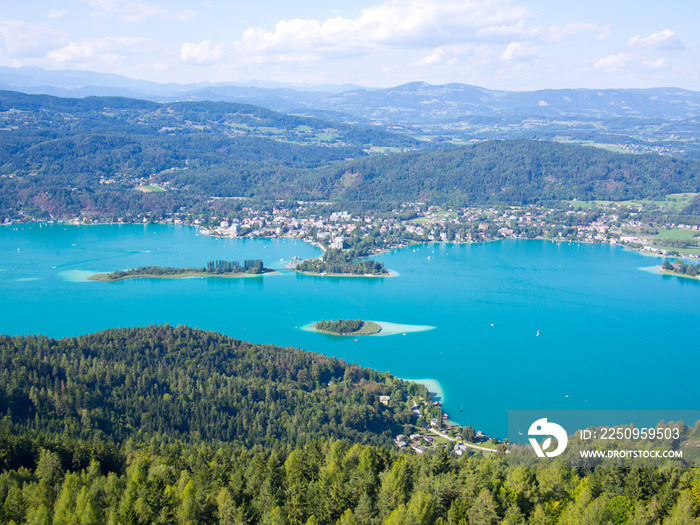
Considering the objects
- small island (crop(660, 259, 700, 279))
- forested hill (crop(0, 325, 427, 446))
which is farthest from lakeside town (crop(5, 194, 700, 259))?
forested hill (crop(0, 325, 427, 446))

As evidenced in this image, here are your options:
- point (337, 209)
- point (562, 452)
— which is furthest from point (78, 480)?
point (337, 209)

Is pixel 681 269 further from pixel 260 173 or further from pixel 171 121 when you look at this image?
pixel 171 121

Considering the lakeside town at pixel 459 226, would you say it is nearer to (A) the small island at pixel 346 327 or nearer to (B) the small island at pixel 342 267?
(B) the small island at pixel 342 267

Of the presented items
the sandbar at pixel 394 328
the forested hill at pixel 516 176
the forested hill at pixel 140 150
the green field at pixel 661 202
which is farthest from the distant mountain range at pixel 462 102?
the sandbar at pixel 394 328

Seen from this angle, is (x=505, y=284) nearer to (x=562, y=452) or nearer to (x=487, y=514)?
(x=562, y=452)

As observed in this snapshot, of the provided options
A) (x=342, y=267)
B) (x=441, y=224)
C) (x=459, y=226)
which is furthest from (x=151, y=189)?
(x=342, y=267)

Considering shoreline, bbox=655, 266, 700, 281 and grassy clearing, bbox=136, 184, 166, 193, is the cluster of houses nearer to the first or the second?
shoreline, bbox=655, 266, 700, 281

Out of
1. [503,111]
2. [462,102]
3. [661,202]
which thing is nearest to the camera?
[661,202]
